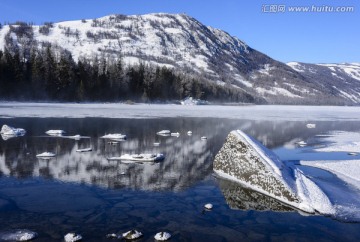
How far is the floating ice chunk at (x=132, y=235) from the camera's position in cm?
998

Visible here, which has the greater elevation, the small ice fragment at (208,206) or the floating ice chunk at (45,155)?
the floating ice chunk at (45,155)

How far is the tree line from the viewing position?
3688 inches

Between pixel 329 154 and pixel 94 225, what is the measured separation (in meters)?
20.7

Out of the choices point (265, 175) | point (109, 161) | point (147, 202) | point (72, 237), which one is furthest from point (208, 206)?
point (109, 161)

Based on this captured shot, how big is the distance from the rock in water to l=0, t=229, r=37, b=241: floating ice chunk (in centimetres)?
951

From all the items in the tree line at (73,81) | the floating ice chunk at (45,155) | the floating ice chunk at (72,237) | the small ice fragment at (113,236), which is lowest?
the small ice fragment at (113,236)

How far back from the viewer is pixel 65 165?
62.0 feet

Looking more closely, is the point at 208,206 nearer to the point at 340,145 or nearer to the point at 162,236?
the point at 162,236

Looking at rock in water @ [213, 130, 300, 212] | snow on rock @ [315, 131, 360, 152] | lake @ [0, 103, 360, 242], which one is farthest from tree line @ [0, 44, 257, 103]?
rock in water @ [213, 130, 300, 212]

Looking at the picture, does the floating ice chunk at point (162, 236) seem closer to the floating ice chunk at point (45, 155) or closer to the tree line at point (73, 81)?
the floating ice chunk at point (45, 155)

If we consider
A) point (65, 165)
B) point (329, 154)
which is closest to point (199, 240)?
point (65, 165)

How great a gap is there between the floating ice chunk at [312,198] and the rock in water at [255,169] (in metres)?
0.30

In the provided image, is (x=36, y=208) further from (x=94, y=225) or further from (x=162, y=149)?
(x=162, y=149)

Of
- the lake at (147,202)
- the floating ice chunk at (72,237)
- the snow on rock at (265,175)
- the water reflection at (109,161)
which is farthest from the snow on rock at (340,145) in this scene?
the floating ice chunk at (72,237)
